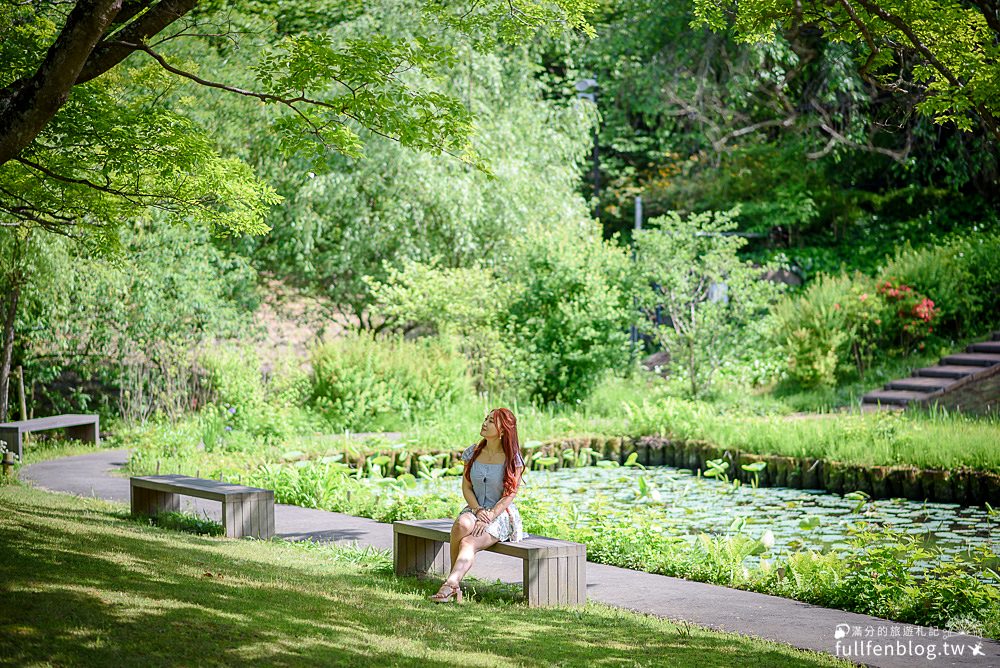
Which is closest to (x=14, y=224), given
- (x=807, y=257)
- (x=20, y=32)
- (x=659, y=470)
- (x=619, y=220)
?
(x=20, y=32)

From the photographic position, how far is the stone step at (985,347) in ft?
52.6

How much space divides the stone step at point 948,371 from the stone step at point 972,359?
0.07 meters

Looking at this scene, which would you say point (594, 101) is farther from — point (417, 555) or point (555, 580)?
point (555, 580)

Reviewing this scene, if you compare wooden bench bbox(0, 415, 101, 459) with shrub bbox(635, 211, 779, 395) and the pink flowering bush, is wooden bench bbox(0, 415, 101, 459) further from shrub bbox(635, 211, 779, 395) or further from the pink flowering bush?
the pink flowering bush

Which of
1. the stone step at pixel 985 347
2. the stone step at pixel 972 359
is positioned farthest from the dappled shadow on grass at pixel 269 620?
the stone step at pixel 985 347

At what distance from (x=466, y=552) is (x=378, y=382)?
27.9ft

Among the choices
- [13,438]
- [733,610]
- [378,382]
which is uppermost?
[378,382]

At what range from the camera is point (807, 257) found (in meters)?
21.6

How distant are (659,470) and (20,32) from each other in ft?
26.7

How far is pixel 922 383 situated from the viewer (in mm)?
15312

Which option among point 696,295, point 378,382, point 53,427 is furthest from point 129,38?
point 696,295

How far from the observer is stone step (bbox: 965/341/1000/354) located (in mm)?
16031

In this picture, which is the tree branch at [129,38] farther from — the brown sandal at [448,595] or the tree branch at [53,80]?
the brown sandal at [448,595]

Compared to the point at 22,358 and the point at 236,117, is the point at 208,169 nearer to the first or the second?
the point at 22,358
